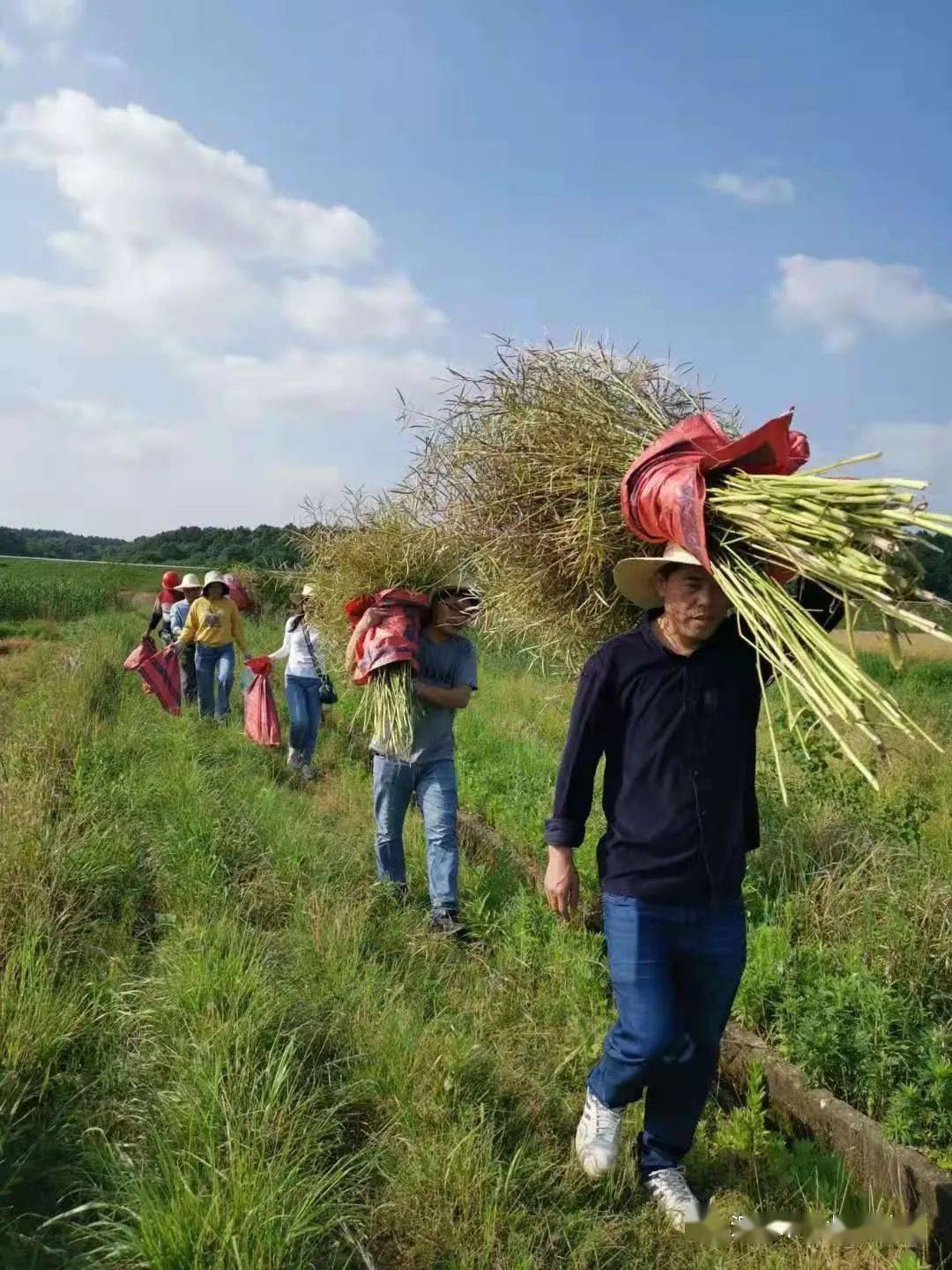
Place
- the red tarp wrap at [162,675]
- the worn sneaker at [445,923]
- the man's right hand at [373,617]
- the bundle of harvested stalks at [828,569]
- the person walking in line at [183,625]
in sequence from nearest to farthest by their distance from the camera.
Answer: the bundle of harvested stalks at [828,569], the worn sneaker at [445,923], the man's right hand at [373,617], the red tarp wrap at [162,675], the person walking in line at [183,625]

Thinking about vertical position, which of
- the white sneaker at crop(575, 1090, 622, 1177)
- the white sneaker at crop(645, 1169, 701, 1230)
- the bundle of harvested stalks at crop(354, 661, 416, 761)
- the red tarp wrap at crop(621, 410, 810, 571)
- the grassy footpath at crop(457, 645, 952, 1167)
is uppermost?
the red tarp wrap at crop(621, 410, 810, 571)

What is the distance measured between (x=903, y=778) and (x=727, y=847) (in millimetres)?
4431

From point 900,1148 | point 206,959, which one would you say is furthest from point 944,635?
point 206,959

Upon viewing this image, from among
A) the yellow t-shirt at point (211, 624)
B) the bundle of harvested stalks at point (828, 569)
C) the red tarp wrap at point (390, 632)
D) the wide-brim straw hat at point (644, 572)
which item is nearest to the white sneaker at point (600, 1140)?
the bundle of harvested stalks at point (828, 569)

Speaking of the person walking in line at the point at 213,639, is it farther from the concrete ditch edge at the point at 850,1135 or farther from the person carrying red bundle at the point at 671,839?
the person carrying red bundle at the point at 671,839

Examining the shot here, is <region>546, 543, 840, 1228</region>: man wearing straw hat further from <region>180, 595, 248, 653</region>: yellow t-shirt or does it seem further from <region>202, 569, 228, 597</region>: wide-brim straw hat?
<region>202, 569, 228, 597</region>: wide-brim straw hat

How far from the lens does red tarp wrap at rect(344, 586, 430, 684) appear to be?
14.7 feet

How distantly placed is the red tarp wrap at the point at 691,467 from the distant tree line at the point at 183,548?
3.14 metres

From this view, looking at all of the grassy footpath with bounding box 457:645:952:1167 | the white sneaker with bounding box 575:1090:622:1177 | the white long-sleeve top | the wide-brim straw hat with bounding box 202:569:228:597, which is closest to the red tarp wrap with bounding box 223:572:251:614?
the wide-brim straw hat with bounding box 202:569:228:597

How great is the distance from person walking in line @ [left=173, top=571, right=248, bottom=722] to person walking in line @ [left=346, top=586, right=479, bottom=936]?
16.2ft

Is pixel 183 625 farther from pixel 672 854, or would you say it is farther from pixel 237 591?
pixel 672 854

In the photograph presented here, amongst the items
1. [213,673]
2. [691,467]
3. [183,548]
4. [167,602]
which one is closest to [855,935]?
[691,467]

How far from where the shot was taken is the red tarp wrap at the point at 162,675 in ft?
28.5

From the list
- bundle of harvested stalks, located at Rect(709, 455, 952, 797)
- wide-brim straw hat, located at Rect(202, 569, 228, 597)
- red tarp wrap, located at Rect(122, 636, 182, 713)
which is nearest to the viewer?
bundle of harvested stalks, located at Rect(709, 455, 952, 797)
